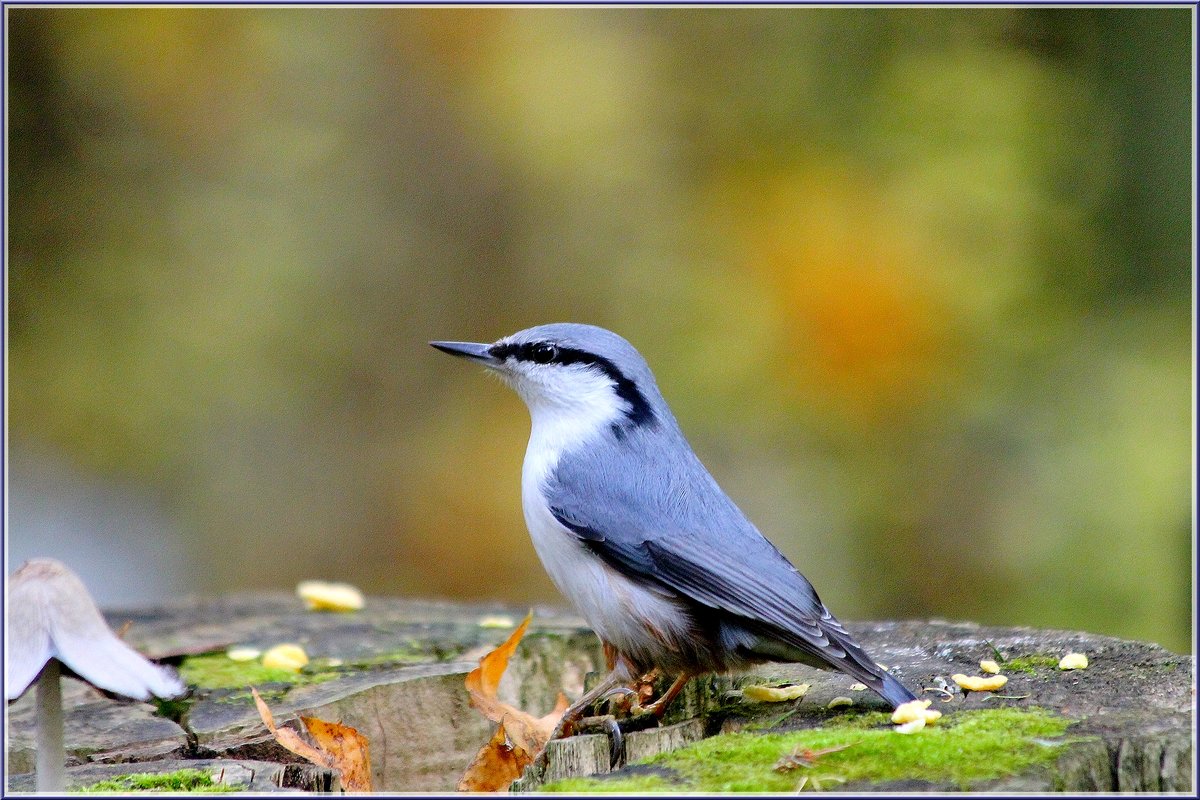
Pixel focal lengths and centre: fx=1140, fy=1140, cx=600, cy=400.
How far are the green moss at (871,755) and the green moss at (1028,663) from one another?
0.44 metres

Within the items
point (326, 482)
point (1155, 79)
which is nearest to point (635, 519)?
point (326, 482)

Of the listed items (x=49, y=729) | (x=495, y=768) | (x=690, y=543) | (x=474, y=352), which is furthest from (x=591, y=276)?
(x=49, y=729)

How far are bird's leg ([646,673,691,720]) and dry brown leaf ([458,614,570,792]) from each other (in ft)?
1.02

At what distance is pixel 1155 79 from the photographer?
6.25m

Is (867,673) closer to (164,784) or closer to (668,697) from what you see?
(668,697)

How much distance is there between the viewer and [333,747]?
9.20ft

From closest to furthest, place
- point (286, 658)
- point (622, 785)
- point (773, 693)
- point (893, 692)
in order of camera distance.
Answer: point (622, 785) → point (893, 692) → point (773, 693) → point (286, 658)

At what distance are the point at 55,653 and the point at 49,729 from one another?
183 mm

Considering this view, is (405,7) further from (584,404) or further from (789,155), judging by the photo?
(584,404)

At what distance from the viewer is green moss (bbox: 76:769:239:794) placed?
2414mm

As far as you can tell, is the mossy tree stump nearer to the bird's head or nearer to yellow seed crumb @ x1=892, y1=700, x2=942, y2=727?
yellow seed crumb @ x1=892, y1=700, x2=942, y2=727

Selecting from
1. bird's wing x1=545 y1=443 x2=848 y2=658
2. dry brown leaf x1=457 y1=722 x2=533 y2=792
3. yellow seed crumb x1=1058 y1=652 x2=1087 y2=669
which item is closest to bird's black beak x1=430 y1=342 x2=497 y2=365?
bird's wing x1=545 y1=443 x2=848 y2=658

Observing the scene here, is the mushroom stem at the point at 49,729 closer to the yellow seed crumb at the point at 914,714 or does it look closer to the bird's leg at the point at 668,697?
the bird's leg at the point at 668,697

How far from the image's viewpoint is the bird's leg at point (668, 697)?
2.96 metres
